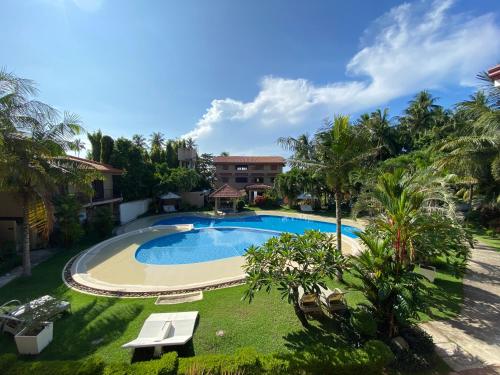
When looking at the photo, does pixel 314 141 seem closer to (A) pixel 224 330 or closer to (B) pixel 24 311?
(A) pixel 224 330

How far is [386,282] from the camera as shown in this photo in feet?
18.1

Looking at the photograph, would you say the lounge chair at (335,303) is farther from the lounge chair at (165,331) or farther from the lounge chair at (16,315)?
the lounge chair at (16,315)

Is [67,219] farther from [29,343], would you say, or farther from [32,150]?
[29,343]

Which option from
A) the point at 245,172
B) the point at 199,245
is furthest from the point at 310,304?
the point at 245,172

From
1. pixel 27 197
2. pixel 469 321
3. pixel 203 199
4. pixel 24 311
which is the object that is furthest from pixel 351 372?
pixel 203 199

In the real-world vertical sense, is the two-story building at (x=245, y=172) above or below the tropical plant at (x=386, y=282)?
above

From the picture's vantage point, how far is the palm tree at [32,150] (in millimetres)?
9305

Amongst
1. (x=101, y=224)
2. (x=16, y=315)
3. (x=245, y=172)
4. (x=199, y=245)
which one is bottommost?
(x=199, y=245)

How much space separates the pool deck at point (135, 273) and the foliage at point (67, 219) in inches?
63.8

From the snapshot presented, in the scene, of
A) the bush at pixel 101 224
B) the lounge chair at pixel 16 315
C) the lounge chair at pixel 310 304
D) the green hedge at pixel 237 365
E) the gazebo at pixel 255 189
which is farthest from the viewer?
the gazebo at pixel 255 189

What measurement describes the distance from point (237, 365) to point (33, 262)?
14.5 m

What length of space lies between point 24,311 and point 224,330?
18.9 feet

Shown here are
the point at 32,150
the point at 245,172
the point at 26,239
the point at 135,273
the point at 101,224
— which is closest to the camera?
the point at 32,150

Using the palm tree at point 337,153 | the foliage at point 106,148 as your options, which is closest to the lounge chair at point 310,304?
the palm tree at point 337,153
